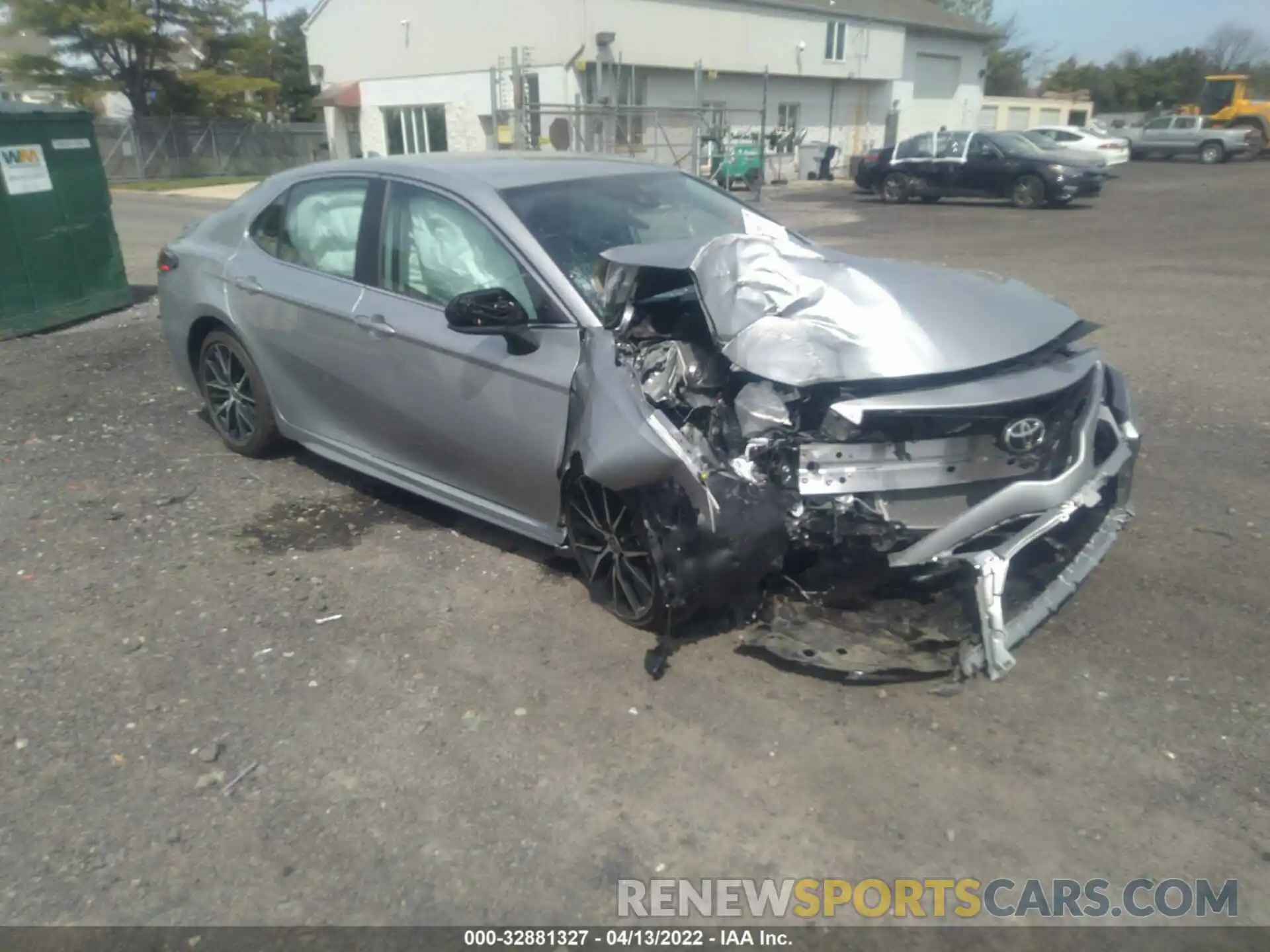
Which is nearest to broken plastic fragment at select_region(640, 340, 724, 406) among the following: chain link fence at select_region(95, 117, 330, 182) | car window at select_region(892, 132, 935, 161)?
car window at select_region(892, 132, 935, 161)

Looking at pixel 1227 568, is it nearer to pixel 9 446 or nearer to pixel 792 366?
pixel 792 366

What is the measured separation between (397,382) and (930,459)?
2.36 metres

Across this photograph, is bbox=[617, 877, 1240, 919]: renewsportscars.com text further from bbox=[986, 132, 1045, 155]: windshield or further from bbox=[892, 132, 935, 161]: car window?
bbox=[892, 132, 935, 161]: car window

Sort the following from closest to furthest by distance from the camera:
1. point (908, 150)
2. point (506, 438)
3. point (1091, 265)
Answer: point (506, 438) < point (1091, 265) < point (908, 150)

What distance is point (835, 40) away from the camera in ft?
117

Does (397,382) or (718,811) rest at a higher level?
(397,382)

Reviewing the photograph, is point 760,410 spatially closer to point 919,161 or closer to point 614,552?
point 614,552

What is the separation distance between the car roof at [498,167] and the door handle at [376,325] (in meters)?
0.67

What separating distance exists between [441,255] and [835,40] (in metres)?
35.3

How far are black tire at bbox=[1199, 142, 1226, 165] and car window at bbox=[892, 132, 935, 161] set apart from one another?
17903 mm

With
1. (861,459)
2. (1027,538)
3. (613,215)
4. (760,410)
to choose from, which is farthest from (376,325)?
(1027,538)

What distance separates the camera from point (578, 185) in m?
4.57

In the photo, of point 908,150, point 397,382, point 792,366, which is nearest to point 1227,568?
point 792,366

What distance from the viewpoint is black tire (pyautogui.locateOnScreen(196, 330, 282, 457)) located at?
5.43m
